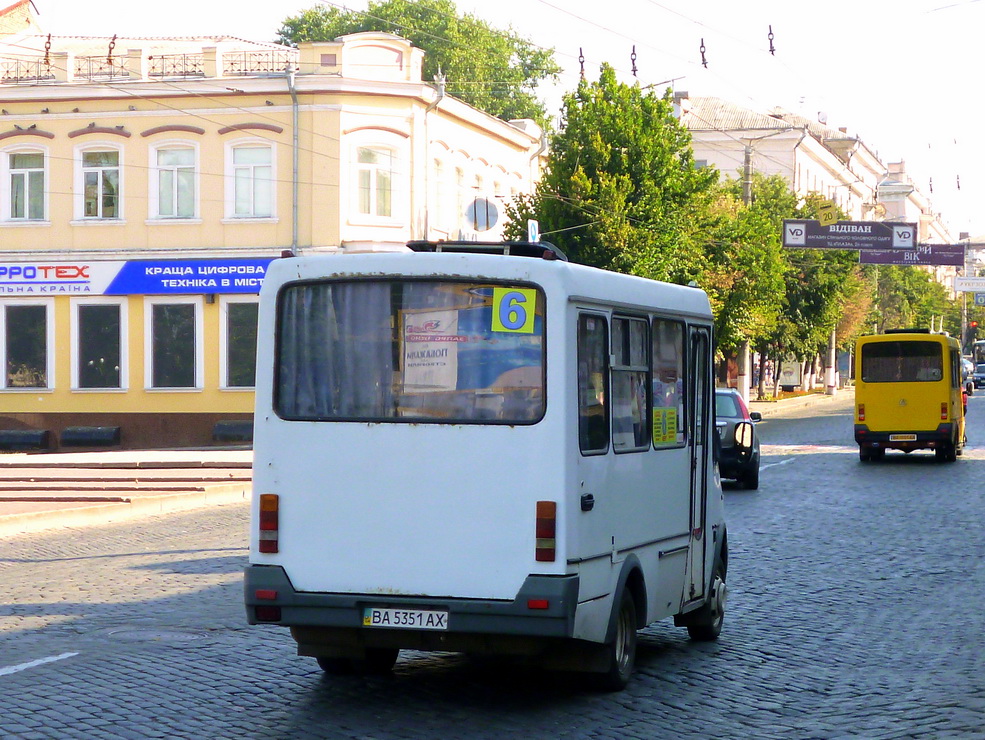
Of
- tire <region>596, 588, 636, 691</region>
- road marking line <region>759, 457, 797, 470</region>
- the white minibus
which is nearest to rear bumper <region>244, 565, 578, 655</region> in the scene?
the white minibus

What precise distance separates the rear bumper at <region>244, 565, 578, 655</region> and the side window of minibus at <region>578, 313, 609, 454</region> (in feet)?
2.60

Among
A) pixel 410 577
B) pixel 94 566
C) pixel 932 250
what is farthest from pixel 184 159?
pixel 410 577

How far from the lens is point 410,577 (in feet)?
24.6

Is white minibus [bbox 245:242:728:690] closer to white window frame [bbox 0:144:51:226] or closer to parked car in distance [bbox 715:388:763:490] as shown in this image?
parked car in distance [bbox 715:388:763:490]

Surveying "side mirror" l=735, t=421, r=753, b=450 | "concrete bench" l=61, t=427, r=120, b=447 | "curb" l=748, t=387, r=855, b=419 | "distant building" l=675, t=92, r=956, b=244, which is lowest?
"concrete bench" l=61, t=427, r=120, b=447

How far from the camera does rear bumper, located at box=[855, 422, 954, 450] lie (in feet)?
99.0

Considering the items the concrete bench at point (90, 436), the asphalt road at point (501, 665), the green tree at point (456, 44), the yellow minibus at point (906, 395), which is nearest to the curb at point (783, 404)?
the green tree at point (456, 44)

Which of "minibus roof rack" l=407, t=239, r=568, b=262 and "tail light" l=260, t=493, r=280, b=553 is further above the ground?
"minibus roof rack" l=407, t=239, r=568, b=262

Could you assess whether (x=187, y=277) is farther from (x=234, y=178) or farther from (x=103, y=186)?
(x=103, y=186)

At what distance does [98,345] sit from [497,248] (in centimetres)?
3055

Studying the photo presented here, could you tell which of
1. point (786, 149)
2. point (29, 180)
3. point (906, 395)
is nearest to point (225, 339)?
point (29, 180)

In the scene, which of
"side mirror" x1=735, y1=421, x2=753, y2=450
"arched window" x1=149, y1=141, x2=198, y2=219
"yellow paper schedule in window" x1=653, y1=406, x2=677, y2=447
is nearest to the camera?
"yellow paper schedule in window" x1=653, y1=406, x2=677, y2=447

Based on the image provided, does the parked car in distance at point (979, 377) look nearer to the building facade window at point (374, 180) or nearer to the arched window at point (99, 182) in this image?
the building facade window at point (374, 180)

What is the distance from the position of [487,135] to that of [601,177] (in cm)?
476
